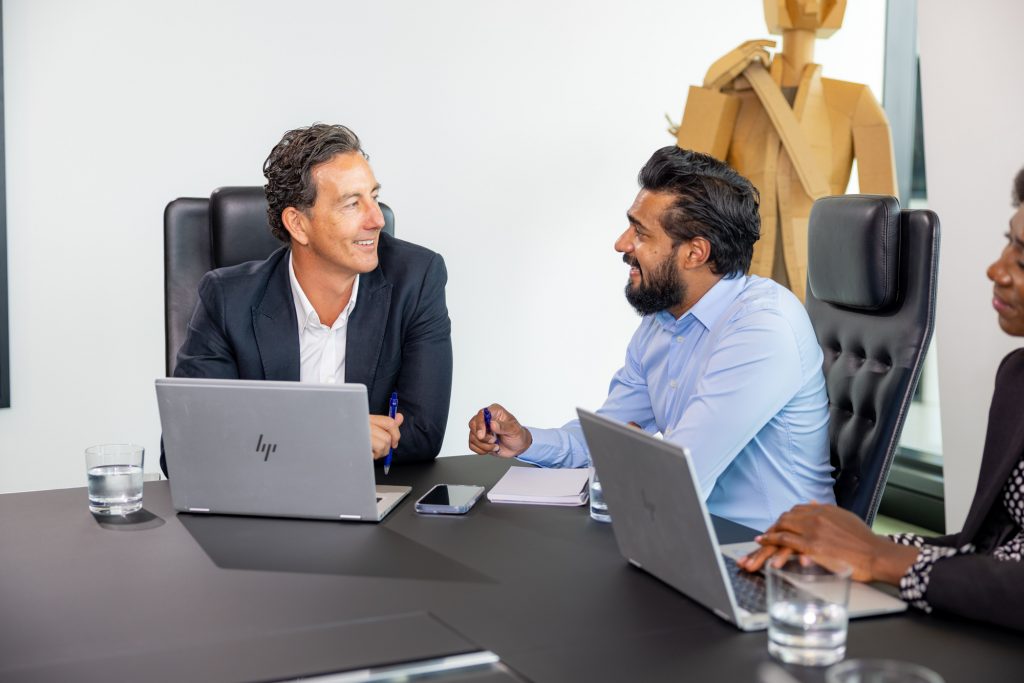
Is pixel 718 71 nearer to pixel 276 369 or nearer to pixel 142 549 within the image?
pixel 276 369

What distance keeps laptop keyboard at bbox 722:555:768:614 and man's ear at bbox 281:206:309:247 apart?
1433 millimetres

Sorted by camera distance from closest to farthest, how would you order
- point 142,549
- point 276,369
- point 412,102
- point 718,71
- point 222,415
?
point 142,549, point 222,415, point 276,369, point 718,71, point 412,102

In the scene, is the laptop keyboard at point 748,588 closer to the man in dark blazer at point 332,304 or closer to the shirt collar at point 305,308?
the man in dark blazer at point 332,304

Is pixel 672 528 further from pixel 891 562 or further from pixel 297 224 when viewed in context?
pixel 297 224

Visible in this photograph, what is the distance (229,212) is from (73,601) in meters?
1.47

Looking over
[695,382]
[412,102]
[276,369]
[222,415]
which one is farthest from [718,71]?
[222,415]

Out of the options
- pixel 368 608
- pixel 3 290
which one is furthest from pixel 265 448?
pixel 3 290

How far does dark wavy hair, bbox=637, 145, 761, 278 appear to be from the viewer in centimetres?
218

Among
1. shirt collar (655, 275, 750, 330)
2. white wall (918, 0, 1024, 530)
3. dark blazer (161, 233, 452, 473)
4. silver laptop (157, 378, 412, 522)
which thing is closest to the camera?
silver laptop (157, 378, 412, 522)

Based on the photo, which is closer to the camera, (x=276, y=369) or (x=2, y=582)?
(x=2, y=582)

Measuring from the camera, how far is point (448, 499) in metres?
1.80

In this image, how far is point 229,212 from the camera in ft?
8.71

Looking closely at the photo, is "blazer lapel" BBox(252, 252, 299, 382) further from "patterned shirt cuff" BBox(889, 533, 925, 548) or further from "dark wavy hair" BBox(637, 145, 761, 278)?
"patterned shirt cuff" BBox(889, 533, 925, 548)

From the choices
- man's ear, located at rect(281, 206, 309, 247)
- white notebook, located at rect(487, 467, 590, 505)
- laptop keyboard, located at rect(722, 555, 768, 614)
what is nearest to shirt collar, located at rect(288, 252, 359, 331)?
man's ear, located at rect(281, 206, 309, 247)
